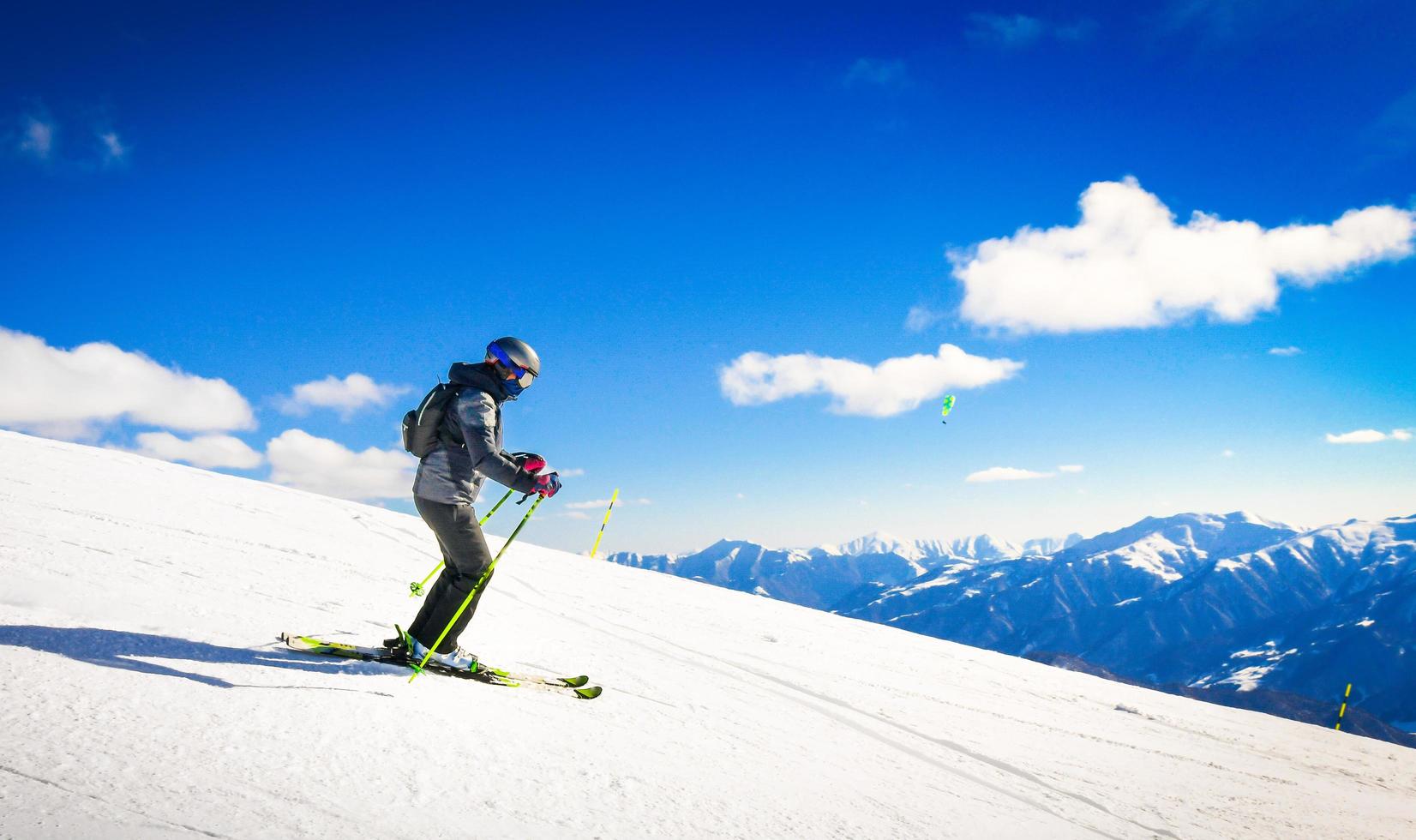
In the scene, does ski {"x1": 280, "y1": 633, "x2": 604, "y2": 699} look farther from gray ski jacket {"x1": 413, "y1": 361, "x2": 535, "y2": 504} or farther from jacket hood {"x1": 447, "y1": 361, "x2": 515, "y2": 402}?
jacket hood {"x1": 447, "y1": 361, "x2": 515, "y2": 402}

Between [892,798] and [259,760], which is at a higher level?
[259,760]

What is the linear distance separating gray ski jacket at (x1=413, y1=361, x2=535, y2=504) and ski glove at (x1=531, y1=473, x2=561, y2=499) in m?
0.05

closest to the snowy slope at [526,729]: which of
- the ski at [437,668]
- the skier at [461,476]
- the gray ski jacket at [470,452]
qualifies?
the ski at [437,668]

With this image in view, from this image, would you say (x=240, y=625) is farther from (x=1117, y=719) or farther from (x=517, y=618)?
(x=1117, y=719)

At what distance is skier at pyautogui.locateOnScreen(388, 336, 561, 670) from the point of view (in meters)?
5.22

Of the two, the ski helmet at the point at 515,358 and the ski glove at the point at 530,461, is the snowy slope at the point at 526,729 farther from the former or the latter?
the ski helmet at the point at 515,358

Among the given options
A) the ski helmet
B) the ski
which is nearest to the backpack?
the ski helmet

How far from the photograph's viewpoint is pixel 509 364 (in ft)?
18.1

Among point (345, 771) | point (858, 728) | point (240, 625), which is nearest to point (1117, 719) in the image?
point (858, 728)

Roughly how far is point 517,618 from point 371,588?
1.83m

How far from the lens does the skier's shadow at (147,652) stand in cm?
396

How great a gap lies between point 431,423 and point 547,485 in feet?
3.40

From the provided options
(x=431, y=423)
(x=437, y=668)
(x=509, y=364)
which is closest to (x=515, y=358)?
(x=509, y=364)

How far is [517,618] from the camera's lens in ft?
26.1
